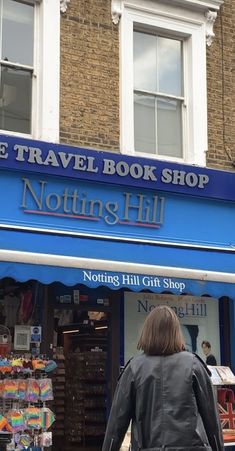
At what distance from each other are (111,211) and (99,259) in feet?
3.09

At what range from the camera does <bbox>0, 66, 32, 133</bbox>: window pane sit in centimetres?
871

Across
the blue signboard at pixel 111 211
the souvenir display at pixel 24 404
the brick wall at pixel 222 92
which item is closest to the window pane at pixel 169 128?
the brick wall at pixel 222 92

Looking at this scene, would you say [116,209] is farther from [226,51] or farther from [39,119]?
[226,51]

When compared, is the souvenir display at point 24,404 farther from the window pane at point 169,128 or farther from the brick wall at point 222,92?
the brick wall at point 222,92

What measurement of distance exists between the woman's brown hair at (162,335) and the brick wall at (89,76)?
545cm

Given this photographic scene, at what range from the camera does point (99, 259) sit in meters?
8.16

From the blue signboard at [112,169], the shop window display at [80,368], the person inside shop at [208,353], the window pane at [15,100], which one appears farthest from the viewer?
the person inside shop at [208,353]

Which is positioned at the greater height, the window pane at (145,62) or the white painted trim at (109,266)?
the window pane at (145,62)

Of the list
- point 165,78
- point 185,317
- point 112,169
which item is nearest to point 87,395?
point 185,317

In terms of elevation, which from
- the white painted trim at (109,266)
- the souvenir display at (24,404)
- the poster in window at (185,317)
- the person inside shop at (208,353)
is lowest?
the souvenir display at (24,404)

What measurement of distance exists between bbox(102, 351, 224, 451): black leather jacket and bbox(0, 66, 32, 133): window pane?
18.4 ft

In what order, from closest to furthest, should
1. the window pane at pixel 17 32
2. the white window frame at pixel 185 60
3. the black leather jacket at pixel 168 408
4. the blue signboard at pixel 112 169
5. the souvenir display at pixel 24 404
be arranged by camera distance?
1. the black leather jacket at pixel 168 408
2. the souvenir display at pixel 24 404
3. the blue signboard at pixel 112 169
4. the window pane at pixel 17 32
5. the white window frame at pixel 185 60

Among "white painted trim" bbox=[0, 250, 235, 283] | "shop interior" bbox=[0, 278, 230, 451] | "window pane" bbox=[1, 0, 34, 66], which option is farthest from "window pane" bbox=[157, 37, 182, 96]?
"shop interior" bbox=[0, 278, 230, 451]

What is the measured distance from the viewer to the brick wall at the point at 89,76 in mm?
8930
